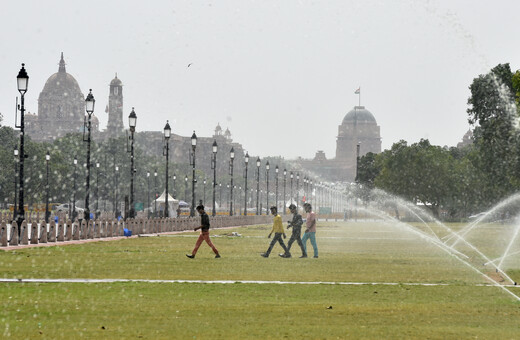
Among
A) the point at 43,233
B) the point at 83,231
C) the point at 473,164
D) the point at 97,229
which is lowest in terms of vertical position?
the point at 43,233

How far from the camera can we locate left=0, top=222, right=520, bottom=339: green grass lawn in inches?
556

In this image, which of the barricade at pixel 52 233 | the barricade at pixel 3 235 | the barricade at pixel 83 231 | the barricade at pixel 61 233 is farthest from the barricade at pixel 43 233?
the barricade at pixel 83 231

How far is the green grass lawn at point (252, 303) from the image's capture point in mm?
14133

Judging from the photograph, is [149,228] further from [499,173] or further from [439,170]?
[439,170]

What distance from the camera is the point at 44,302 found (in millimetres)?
17469

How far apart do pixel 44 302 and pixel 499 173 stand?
69060 millimetres

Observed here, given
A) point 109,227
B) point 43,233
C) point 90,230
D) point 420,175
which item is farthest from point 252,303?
point 420,175

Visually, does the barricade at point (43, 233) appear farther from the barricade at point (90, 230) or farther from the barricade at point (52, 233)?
the barricade at point (90, 230)

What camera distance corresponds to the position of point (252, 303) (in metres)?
17.8

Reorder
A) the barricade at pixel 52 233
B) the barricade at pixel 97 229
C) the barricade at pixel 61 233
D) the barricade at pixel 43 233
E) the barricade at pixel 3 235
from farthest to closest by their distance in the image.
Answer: the barricade at pixel 97 229
the barricade at pixel 61 233
the barricade at pixel 52 233
the barricade at pixel 43 233
the barricade at pixel 3 235

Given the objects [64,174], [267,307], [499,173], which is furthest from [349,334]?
[64,174]

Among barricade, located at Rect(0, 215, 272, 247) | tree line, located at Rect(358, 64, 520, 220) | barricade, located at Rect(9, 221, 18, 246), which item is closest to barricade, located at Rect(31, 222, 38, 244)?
barricade, located at Rect(0, 215, 272, 247)

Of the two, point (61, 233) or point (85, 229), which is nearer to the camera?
point (61, 233)

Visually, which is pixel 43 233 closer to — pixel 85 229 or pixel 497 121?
pixel 85 229
